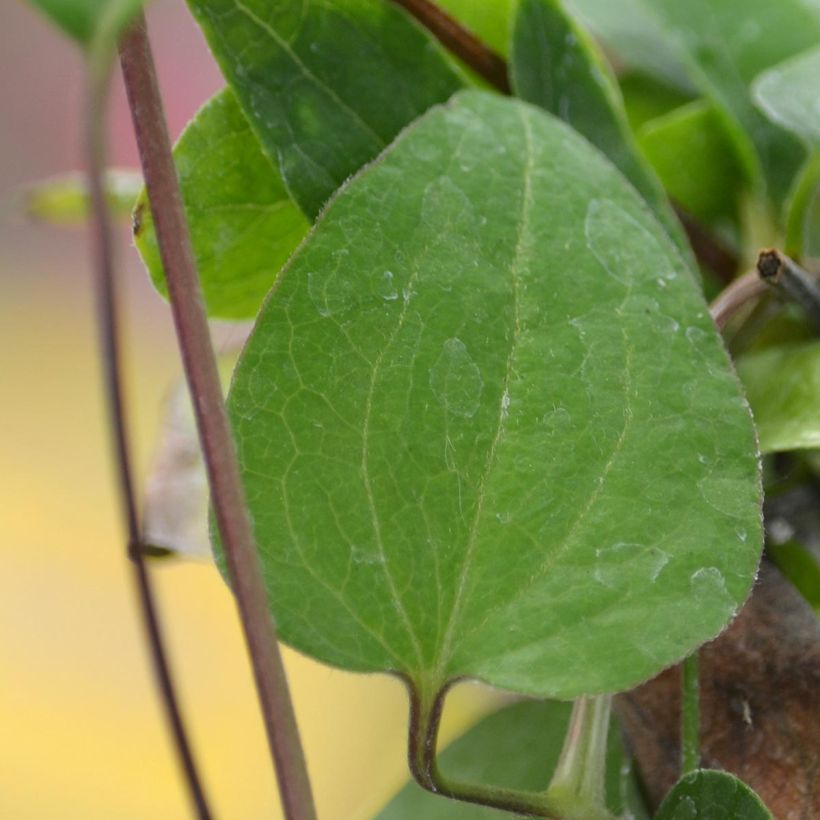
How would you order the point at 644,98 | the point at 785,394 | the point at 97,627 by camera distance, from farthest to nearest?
1. the point at 97,627
2. the point at 644,98
3. the point at 785,394

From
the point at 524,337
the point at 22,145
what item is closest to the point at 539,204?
the point at 524,337

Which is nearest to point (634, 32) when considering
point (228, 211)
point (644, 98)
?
point (644, 98)

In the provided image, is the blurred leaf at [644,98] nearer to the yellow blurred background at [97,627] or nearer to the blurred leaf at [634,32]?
the blurred leaf at [634,32]

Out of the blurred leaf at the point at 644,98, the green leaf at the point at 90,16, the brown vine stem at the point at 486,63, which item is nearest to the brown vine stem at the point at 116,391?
the green leaf at the point at 90,16

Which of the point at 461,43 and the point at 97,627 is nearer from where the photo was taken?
the point at 461,43

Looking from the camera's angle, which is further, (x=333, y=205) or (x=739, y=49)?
(x=739, y=49)

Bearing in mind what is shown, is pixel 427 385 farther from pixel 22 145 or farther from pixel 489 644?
pixel 22 145

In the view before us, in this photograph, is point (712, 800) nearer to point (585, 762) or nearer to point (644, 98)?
point (585, 762)
